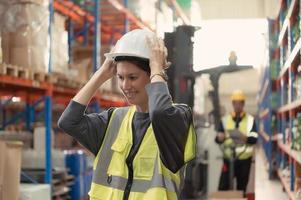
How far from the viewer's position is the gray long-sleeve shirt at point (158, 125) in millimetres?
2306

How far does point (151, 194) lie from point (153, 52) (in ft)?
2.12

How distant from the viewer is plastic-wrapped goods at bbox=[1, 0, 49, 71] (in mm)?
5730

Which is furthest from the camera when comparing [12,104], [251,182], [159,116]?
[12,104]

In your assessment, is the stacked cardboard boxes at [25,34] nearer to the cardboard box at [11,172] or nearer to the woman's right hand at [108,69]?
the cardboard box at [11,172]

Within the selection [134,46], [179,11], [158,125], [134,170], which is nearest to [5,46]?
[134,46]

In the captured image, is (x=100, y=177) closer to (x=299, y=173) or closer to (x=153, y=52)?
(x=153, y=52)

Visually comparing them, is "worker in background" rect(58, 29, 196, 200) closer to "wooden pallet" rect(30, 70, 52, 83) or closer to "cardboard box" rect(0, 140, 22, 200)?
"cardboard box" rect(0, 140, 22, 200)

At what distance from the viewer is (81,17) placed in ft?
31.7

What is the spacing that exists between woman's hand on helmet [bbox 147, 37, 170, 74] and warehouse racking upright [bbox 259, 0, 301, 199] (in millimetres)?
3177

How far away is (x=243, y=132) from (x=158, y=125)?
17.7ft

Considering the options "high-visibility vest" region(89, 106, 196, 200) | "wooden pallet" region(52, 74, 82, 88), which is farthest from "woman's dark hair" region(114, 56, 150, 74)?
"wooden pallet" region(52, 74, 82, 88)

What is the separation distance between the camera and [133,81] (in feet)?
8.04

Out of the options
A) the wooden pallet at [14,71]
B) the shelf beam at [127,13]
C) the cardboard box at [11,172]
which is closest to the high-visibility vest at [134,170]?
the cardboard box at [11,172]

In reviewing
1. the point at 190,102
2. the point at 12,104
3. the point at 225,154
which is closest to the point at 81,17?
the point at 12,104
